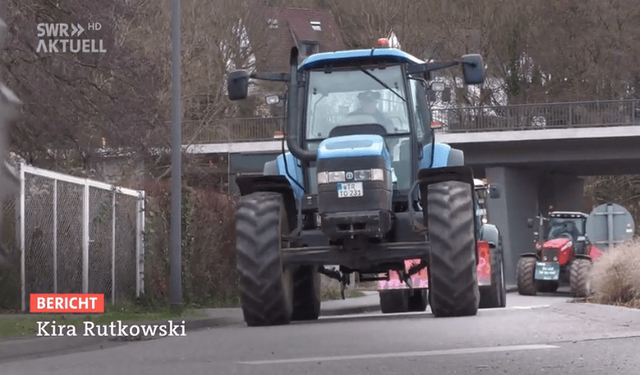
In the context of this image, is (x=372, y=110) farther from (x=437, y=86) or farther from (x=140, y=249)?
(x=140, y=249)

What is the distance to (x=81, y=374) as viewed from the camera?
797 centimetres

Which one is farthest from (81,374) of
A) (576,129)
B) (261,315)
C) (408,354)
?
(576,129)

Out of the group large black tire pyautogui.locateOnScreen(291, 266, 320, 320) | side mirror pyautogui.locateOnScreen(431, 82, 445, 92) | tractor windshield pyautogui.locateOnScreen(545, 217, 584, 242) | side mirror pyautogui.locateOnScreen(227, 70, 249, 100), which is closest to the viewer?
side mirror pyautogui.locateOnScreen(227, 70, 249, 100)

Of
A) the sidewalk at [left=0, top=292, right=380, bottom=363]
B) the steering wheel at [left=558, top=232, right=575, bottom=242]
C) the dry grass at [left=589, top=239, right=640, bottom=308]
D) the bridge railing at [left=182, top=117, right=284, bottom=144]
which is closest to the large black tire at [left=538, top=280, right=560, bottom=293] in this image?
the steering wheel at [left=558, top=232, right=575, bottom=242]

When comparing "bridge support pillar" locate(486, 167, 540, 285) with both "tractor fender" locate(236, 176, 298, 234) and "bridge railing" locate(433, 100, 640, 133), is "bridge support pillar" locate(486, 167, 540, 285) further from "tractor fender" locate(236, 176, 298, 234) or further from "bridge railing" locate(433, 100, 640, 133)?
"tractor fender" locate(236, 176, 298, 234)

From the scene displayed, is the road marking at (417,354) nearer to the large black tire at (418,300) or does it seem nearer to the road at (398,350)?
the road at (398,350)

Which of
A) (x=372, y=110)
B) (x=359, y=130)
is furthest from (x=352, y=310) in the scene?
(x=359, y=130)

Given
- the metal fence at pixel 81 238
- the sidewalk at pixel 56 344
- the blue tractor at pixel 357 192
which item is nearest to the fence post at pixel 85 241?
the metal fence at pixel 81 238

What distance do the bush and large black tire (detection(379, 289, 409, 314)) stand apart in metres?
3.08

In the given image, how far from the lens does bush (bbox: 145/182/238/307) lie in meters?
19.7

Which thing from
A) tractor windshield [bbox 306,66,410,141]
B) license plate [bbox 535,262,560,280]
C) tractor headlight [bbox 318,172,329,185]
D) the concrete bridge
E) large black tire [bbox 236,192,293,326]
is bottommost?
license plate [bbox 535,262,560,280]

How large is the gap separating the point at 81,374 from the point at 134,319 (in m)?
7.28

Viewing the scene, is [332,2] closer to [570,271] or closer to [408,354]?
[570,271]

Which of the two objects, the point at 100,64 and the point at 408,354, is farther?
the point at 100,64
